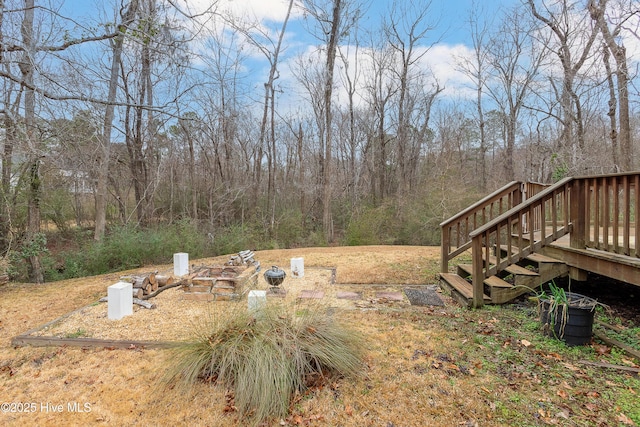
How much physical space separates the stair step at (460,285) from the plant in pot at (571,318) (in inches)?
36.6

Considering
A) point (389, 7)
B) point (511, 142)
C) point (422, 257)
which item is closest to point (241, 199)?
point (422, 257)

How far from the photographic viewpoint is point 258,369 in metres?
2.05

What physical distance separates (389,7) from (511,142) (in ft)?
25.5

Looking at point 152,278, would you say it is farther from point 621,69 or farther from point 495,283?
point 621,69

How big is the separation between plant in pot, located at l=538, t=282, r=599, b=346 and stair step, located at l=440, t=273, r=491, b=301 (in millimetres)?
931

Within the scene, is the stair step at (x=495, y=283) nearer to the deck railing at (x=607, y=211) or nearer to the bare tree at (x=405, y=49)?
the deck railing at (x=607, y=211)

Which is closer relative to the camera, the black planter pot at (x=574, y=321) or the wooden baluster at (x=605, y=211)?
the black planter pot at (x=574, y=321)

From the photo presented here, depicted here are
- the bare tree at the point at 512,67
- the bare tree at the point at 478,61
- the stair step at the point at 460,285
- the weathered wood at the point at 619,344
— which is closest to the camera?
the weathered wood at the point at 619,344

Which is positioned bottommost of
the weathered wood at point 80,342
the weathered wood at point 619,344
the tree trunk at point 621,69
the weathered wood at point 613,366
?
the weathered wood at point 80,342

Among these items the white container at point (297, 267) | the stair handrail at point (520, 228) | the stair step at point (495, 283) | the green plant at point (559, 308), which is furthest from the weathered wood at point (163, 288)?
the green plant at point (559, 308)

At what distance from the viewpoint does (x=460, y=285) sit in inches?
164

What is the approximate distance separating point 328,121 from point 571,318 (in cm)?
1025

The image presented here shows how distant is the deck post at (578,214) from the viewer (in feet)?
11.4

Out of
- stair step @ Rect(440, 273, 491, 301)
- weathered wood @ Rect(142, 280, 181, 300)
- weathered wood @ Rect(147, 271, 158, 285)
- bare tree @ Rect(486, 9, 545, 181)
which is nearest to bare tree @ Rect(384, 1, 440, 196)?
bare tree @ Rect(486, 9, 545, 181)
